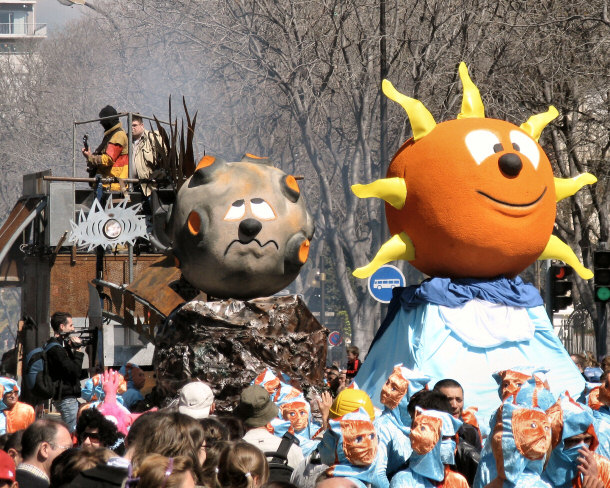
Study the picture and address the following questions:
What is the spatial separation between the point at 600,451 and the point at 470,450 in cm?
81

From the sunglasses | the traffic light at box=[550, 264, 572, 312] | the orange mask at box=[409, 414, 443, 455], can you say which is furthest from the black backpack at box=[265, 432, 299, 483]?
the traffic light at box=[550, 264, 572, 312]

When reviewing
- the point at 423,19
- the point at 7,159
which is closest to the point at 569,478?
the point at 423,19

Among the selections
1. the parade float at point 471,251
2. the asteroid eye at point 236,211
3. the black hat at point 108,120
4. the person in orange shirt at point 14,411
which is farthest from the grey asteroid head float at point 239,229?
the black hat at point 108,120

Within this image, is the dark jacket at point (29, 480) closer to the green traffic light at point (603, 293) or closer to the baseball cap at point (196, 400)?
the baseball cap at point (196, 400)

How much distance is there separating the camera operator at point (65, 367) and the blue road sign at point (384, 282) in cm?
429

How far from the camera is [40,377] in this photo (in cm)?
995

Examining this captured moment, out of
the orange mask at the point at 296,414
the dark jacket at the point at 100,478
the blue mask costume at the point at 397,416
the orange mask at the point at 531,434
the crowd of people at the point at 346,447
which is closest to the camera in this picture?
the dark jacket at the point at 100,478

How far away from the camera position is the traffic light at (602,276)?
12.8 metres

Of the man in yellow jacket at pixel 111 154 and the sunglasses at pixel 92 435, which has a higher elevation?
the man in yellow jacket at pixel 111 154

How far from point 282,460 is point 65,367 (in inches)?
163

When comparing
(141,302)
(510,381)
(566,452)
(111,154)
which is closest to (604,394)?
(510,381)

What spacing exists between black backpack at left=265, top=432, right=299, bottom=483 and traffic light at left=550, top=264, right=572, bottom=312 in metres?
6.58

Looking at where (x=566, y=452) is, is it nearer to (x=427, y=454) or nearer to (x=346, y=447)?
(x=427, y=454)

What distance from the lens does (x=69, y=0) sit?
23531mm
